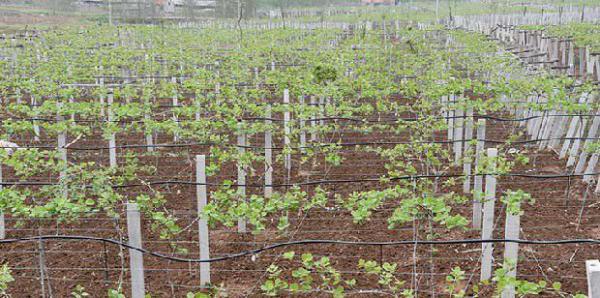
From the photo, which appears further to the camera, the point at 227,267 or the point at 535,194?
the point at 535,194

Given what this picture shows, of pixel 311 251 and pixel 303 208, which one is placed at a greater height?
pixel 303 208

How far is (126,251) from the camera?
17.1 feet

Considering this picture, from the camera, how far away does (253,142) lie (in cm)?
883

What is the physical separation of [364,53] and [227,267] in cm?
995

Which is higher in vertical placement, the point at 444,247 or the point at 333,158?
the point at 333,158

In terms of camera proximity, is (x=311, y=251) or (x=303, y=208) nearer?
(x=303, y=208)

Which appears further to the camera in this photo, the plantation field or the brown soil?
the brown soil

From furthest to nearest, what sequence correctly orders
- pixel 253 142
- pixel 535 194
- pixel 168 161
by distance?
pixel 253 142 → pixel 168 161 → pixel 535 194

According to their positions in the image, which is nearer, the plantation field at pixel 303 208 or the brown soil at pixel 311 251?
the plantation field at pixel 303 208

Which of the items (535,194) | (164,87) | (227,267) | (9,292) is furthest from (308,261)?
(164,87)

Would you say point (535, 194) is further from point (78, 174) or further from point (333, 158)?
point (78, 174)

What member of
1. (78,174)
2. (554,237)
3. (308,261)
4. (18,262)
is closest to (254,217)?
(308,261)

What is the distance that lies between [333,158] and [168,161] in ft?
9.96

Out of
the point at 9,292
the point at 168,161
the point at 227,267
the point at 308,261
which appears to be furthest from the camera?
the point at 168,161
